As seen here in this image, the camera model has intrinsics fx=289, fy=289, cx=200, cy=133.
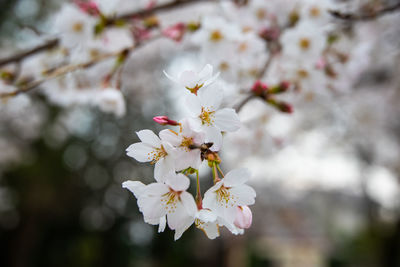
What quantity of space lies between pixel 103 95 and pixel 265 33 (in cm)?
76

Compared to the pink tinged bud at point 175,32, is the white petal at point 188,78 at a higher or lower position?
higher

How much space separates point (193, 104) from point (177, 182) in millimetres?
155

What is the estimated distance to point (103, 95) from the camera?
116cm

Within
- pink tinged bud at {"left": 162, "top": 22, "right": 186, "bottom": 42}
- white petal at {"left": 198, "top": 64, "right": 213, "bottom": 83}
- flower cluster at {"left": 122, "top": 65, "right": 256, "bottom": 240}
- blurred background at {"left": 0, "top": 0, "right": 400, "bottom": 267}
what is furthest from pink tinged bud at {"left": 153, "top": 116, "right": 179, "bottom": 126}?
blurred background at {"left": 0, "top": 0, "right": 400, "bottom": 267}

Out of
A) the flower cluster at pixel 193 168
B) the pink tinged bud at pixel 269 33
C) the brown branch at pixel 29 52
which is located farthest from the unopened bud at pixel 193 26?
the flower cluster at pixel 193 168

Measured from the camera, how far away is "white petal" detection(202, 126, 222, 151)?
1.82 feet

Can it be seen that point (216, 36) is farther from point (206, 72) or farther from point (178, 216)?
point (178, 216)

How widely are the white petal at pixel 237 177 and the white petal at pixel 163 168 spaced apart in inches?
4.6

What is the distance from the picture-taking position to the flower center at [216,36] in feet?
3.98

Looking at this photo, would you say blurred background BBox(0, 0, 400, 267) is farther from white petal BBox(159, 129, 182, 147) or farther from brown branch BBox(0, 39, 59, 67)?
white petal BBox(159, 129, 182, 147)

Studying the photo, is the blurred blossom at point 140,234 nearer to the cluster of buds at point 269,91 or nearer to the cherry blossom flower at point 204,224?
the cluster of buds at point 269,91

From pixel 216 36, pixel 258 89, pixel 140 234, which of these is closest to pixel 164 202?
pixel 258 89

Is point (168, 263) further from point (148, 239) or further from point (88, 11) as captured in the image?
point (88, 11)

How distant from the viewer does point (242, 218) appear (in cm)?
60
